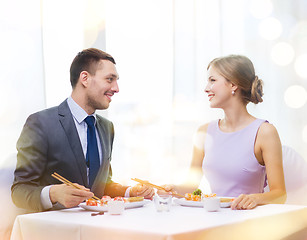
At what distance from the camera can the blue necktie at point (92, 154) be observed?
199 centimetres

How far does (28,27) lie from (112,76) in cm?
72

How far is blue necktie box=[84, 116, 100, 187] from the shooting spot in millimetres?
1993

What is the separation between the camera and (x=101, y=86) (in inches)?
85.7

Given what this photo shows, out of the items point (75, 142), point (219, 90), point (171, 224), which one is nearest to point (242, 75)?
point (219, 90)

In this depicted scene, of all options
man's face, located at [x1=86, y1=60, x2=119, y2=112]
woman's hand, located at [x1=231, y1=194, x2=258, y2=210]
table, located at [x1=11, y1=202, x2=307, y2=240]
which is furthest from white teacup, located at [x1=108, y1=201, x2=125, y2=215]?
man's face, located at [x1=86, y1=60, x2=119, y2=112]

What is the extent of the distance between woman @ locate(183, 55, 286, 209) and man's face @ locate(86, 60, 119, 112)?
51 centimetres

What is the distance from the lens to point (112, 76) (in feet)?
7.30

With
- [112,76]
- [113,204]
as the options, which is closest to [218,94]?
[112,76]

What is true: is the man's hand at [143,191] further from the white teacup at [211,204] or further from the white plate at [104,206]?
the white teacup at [211,204]

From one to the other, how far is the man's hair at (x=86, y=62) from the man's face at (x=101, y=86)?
0.02 m

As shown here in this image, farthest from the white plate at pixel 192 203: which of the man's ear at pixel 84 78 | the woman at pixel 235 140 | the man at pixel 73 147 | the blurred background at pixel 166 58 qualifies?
the blurred background at pixel 166 58

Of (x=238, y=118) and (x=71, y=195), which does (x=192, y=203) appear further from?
(x=238, y=118)

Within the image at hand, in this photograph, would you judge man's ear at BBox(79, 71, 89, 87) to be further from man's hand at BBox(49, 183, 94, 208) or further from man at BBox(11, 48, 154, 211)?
man's hand at BBox(49, 183, 94, 208)

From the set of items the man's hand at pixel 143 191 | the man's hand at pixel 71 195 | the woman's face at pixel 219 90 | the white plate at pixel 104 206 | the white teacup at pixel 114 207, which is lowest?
the man's hand at pixel 143 191
